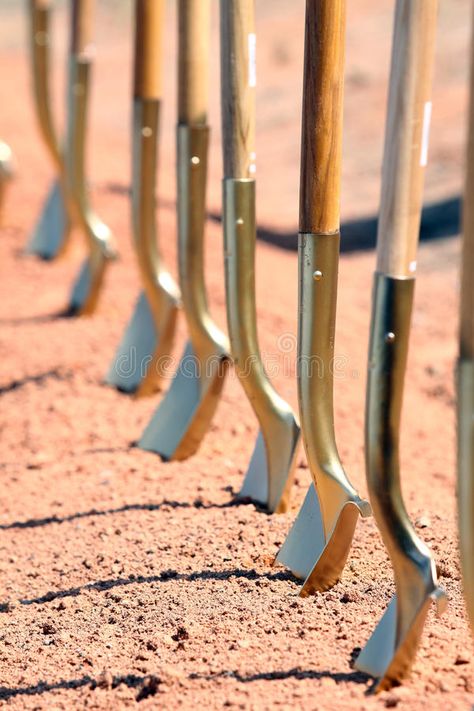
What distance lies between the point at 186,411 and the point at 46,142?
10.2 ft

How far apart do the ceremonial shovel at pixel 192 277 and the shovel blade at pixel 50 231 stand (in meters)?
2.71

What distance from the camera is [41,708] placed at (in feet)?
Answer: 7.60

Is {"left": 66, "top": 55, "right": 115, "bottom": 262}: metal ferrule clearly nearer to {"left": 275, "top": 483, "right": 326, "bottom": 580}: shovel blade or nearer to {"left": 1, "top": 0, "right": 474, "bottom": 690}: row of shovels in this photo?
{"left": 1, "top": 0, "right": 474, "bottom": 690}: row of shovels

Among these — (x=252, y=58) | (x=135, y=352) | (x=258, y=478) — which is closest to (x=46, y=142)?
(x=135, y=352)

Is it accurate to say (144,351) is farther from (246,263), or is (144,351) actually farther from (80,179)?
(80,179)

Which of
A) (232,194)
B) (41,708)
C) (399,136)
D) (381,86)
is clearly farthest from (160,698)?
(381,86)

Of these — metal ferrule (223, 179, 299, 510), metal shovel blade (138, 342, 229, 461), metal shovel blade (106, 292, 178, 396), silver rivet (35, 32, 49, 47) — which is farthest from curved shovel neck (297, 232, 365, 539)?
silver rivet (35, 32, 49, 47)

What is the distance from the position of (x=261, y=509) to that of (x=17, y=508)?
0.80m

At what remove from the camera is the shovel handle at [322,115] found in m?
2.52

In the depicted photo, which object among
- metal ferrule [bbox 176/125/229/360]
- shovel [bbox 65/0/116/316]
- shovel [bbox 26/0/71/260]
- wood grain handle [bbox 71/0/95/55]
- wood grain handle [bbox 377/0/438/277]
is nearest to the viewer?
wood grain handle [bbox 377/0/438/277]

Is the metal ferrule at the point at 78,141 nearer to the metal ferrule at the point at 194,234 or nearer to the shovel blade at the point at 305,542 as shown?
the metal ferrule at the point at 194,234

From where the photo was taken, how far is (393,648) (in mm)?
2184

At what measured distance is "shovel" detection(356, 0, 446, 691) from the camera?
2154mm

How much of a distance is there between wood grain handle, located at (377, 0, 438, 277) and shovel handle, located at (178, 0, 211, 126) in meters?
1.48
